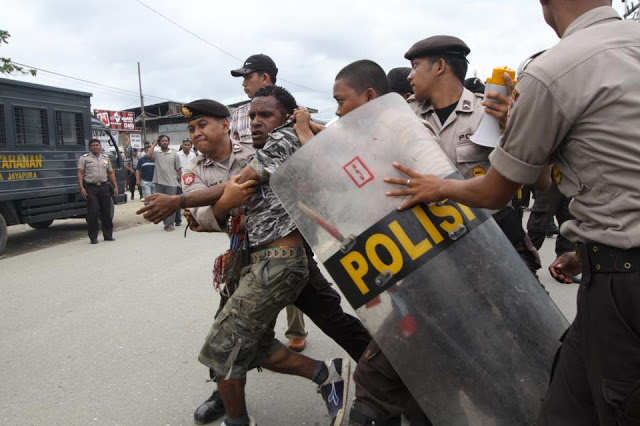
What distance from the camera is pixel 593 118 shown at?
1188mm

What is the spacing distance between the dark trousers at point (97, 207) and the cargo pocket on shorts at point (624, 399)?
8251 mm

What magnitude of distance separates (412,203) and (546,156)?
0.43m

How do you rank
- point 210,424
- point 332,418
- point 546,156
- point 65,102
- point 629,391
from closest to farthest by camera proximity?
1. point 629,391
2. point 546,156
3. point 332,418
4. point 210,424
5. point 65,102

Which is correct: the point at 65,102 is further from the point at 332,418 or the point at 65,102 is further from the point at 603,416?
the point at 603,416

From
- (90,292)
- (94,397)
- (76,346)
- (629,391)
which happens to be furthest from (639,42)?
(90,292)

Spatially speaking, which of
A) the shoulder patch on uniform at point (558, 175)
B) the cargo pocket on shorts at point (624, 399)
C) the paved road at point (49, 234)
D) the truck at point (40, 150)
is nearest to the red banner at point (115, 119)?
the paved road at point (49, 234)

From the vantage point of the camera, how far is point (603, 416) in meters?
1.19

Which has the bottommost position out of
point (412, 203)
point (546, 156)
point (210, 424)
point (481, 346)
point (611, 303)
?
point (210, 424)

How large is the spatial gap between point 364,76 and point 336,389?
159cm

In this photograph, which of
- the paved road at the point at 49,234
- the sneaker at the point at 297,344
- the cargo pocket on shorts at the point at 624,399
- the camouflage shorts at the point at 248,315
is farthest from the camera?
the paved road at the point at 49,234

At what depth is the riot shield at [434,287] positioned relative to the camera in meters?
1.56

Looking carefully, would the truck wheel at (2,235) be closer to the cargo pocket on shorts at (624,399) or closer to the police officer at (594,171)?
→ the police officer at (594,171)

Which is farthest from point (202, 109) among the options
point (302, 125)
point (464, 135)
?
point (464, 135)

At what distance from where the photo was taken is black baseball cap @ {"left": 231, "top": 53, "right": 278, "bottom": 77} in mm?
3889
